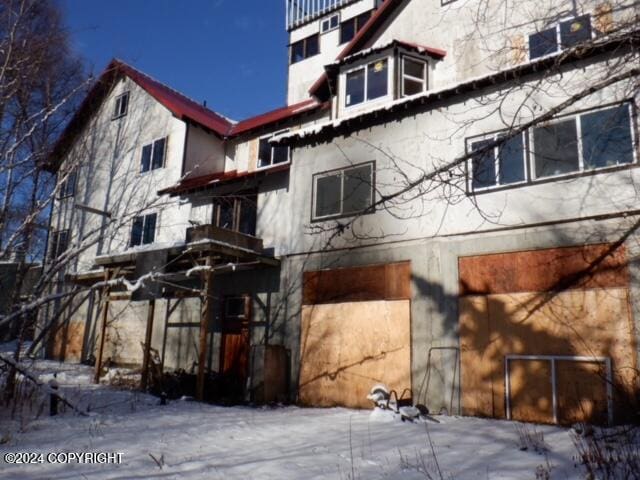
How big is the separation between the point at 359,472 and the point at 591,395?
513 cm

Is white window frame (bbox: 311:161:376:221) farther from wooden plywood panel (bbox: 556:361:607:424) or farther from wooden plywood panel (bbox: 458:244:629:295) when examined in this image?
wooden plywood panel (bbox: 556:361:607:424)

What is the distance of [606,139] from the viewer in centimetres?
938

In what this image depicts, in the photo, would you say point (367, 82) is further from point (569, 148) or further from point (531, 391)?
point (531, 391)

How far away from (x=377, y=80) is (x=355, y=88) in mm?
763

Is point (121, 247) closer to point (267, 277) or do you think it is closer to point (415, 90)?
point (267, 277)

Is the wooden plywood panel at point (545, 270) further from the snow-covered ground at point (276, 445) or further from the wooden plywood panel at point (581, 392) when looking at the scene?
the snow-covered ground at point (276, 445)

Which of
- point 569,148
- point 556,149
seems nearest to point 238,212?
point 556,149

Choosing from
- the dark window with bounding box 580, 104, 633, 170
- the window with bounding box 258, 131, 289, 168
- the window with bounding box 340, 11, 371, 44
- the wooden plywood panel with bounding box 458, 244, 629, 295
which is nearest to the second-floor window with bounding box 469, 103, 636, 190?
the dark window with bounding box 580, 104, 633, 170

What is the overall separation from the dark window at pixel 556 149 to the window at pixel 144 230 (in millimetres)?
13845

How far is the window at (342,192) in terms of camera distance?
12555 millimetres

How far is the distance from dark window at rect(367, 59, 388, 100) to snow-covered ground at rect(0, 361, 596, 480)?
843 cm

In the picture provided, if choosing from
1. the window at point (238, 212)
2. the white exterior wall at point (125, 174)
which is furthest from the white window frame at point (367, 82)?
the white exterior wall at point (125, 174)

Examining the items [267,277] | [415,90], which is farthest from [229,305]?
[415,90]

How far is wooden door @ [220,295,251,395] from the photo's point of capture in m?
14.8
